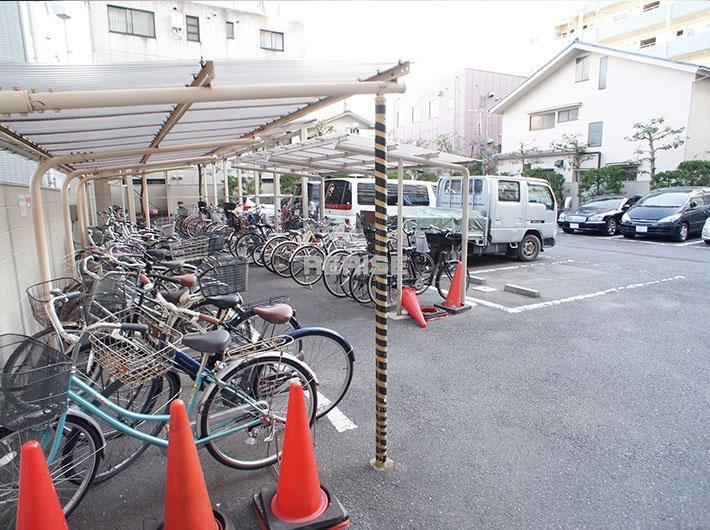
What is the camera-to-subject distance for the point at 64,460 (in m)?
2.25

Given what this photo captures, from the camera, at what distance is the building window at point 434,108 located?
104 ft

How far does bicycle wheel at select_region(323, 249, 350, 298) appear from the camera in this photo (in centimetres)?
653

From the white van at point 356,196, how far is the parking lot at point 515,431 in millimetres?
4501

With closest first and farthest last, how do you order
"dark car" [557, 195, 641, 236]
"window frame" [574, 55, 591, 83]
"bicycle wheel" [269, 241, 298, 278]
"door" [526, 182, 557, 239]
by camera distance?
"bicycle wheel" [269, 241, 298, 278] < "door" [526, 182, 557, 239] < "dark car" [557, 195, 641, 236] < "window frame" [574, 55, 591, 83]

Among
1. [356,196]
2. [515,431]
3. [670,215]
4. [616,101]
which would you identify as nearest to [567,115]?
[616,101]

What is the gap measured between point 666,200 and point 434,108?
21.4 metres

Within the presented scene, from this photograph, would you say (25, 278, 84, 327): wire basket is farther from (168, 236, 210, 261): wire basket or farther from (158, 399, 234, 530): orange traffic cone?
(168, 236, 210, 261): wire basket

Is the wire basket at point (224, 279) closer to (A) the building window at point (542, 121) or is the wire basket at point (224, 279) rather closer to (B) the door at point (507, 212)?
(B) the door at point (507, 212)

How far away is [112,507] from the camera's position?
237 cm

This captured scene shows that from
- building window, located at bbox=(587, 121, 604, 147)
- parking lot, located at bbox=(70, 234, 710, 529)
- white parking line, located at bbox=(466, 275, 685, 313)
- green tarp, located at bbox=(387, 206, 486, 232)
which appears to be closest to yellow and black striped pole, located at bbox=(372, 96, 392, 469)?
parking lot, located at bbox=(70, 234, 710, 529)

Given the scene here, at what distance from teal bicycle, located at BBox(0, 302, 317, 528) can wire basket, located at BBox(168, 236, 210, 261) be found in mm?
3202

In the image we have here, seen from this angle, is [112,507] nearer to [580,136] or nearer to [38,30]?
[38,30]

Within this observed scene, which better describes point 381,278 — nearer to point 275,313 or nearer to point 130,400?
point 275,313

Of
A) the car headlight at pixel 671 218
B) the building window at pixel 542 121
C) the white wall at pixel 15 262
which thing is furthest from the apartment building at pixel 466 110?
the white wall at pixel 15 262
